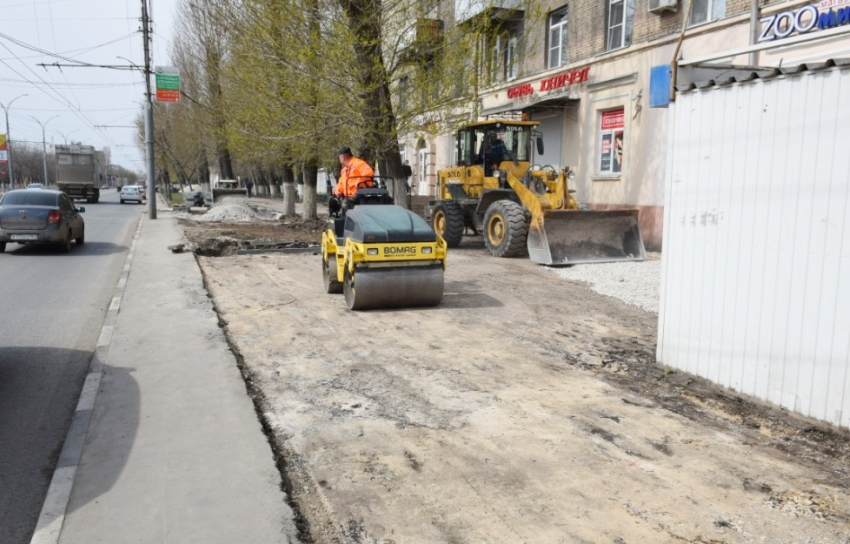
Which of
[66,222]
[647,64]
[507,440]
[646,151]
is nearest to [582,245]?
[646,151]

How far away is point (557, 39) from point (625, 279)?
39.0 feet

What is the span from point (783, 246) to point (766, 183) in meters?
0.51

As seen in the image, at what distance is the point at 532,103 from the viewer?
20.5 metres

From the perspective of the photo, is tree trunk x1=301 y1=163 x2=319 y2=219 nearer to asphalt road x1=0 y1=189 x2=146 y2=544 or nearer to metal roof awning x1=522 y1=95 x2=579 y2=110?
metal roof awning x1=522 y1=95 x2=579 y2=110

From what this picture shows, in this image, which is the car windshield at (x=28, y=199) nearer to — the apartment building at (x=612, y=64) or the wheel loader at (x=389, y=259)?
the apartment building at (x=612, y=64)

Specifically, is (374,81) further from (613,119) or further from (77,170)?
(77,170)

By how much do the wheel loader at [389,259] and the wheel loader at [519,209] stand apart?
15.3 feet

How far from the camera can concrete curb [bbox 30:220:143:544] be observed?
10.9ft

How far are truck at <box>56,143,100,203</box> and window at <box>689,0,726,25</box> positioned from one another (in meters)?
42.0

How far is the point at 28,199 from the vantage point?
16.1 m

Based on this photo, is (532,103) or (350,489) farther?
(532,103)

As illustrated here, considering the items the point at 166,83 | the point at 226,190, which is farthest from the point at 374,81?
the point at 226,190

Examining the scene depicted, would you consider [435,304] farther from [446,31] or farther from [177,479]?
[446,31]

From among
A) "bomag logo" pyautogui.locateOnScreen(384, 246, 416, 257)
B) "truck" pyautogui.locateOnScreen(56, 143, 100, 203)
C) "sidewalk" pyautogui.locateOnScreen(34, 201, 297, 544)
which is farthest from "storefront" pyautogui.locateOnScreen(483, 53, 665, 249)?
"truck" pyautogui.locateOnScreen(56, 143, 100, 203)
